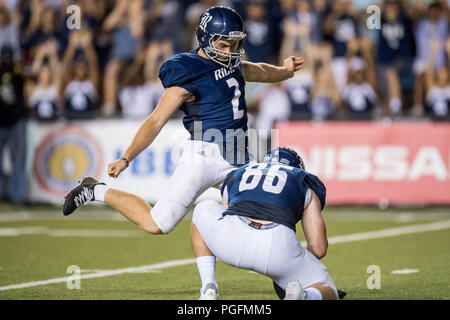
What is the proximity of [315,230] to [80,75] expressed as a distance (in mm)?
9090

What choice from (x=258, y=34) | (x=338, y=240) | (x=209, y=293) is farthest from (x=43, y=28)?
(x=209, y=293)

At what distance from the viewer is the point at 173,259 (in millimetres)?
8094

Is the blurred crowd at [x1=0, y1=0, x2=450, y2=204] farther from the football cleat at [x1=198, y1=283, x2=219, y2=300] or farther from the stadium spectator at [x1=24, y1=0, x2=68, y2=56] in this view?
the football cleat at [x1=198, y1=283, x2=219, y2=300]

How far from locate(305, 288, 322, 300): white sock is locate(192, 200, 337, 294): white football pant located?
0.11 metres

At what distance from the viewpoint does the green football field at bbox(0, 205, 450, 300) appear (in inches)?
250

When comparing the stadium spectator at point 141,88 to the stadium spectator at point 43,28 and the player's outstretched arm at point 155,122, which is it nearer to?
the stadium spectator at point 43,28

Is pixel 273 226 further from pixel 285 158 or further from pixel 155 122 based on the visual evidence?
pixel 155 122

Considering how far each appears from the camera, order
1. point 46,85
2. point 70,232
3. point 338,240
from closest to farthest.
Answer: point 338,240
point 70,232
point 46,85

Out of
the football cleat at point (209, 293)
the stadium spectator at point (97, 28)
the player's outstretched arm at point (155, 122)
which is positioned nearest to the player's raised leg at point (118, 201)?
the player's outstretched arm at point (155, 122)

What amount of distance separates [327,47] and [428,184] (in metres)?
3.20

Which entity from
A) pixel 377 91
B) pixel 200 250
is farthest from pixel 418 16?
pixel 200 250

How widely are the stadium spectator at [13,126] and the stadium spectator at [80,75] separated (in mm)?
767

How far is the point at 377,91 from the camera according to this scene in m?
13.5

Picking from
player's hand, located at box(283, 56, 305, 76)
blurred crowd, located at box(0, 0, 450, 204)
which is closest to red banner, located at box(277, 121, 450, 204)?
blurred crowd, located at box(0, 0, 450, 204)
